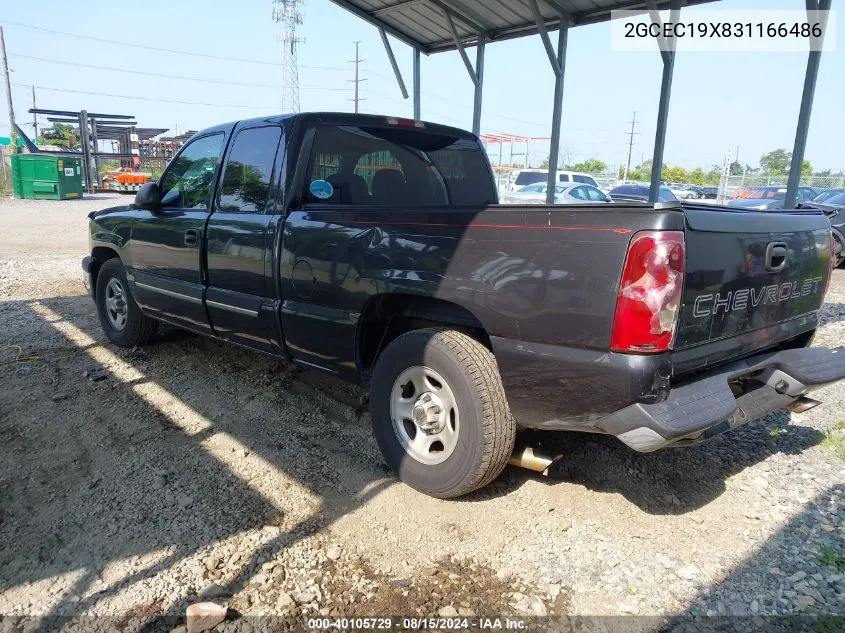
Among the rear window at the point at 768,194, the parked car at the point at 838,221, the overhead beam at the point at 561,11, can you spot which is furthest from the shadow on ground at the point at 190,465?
the rear window at the point at 768,194

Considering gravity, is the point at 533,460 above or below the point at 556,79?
below

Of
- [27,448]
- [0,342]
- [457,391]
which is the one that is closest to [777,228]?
[457,391]

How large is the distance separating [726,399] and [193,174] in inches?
157

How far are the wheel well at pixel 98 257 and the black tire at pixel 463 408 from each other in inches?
148

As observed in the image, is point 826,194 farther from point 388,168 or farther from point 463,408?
point 463,408

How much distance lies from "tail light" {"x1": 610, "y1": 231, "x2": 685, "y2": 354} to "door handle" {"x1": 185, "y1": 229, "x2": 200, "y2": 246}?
310 cm

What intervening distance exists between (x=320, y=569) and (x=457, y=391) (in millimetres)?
981

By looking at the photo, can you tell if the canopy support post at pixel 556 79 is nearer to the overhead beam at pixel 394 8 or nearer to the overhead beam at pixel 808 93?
the overhead beam at pixel 394 8

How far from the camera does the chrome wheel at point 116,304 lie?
18.2ft

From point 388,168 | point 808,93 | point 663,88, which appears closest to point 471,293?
point 388,168

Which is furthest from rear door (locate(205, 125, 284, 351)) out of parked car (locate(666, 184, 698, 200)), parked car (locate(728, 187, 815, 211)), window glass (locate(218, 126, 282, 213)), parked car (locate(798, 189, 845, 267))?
parked car (locate(666, 184, 698, 200))

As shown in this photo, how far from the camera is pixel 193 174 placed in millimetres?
4766

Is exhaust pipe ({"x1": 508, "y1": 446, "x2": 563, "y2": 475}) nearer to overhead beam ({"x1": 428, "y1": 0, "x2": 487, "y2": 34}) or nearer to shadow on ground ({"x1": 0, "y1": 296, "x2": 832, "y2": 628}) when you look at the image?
shadow on ground ({"x1": 0, "y1": 296, "x2": 832, "y2": 628})

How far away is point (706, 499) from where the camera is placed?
3.23 m
